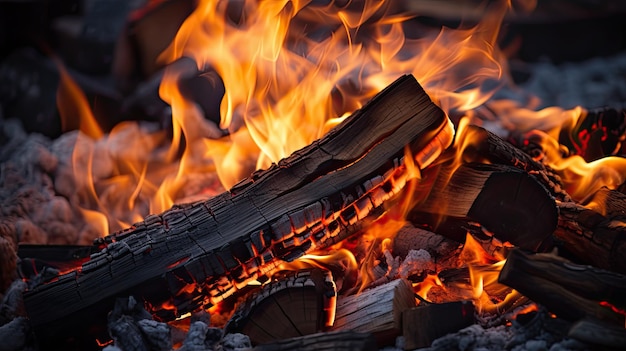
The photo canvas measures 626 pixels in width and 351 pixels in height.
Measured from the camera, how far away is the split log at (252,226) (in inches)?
97.0

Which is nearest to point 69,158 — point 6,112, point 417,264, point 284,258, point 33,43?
point 6,112

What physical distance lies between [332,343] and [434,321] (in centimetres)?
41

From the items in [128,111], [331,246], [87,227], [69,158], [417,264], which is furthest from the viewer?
A: [128,111]

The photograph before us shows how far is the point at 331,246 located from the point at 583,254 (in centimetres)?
106

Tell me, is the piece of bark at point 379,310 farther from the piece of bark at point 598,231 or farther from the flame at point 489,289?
the piece of bark at point 598,231

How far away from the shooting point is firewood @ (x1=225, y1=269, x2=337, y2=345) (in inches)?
95.3

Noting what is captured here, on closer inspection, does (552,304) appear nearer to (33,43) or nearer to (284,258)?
(284,258)

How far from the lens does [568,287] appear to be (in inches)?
87.4

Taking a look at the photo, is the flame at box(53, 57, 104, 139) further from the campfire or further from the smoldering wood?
the smoldering wood

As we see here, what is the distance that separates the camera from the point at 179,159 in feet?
14.0

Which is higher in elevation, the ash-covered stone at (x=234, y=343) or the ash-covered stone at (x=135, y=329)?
the ash-covered stone at (x=135, y=329)

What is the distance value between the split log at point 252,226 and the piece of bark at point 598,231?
0.62 metres

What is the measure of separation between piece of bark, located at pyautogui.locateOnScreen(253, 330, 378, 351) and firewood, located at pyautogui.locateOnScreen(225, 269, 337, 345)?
0.27 metres

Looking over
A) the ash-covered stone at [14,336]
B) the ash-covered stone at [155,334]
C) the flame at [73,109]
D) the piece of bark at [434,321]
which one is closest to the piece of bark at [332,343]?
the piece of bark at [434,321]
